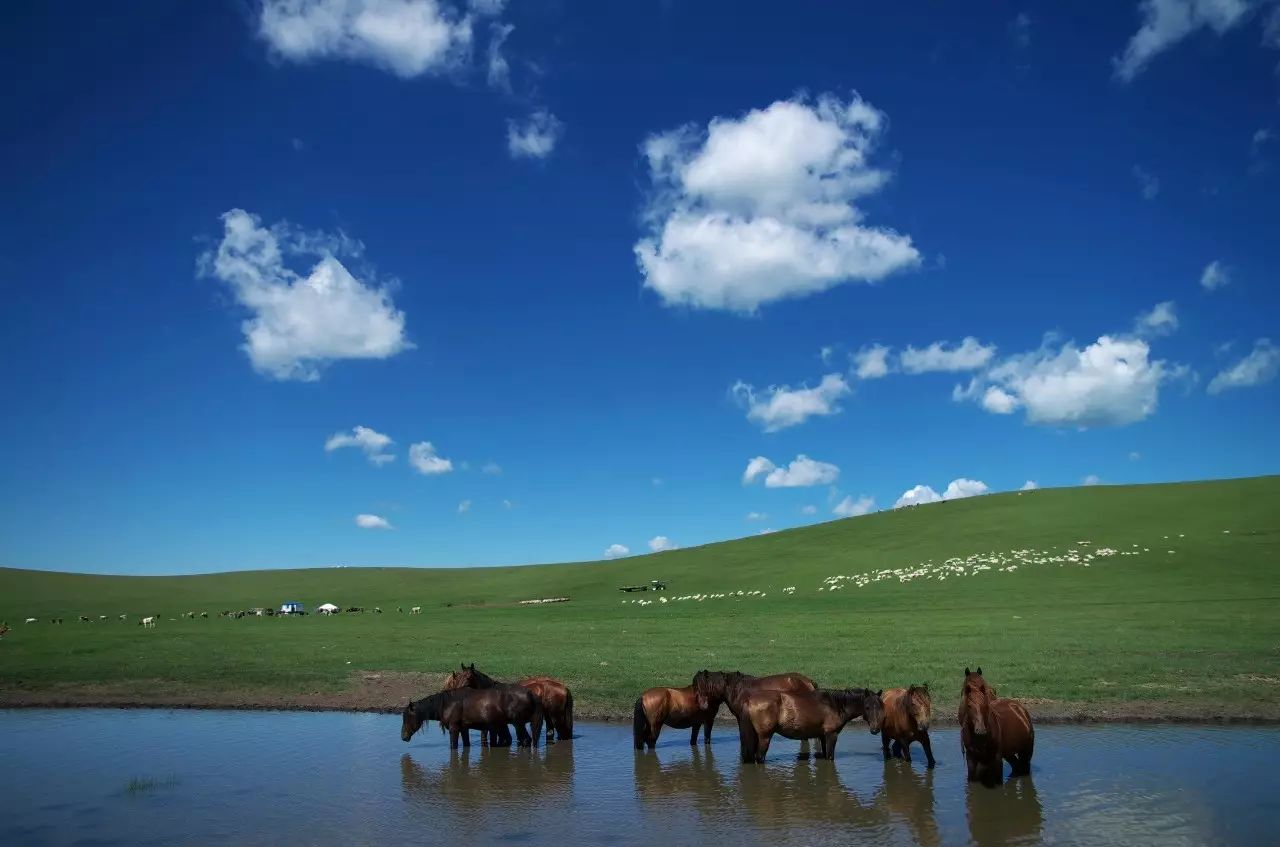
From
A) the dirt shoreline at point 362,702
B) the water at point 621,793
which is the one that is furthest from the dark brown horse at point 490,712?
the dirt shoreline at point 362,702

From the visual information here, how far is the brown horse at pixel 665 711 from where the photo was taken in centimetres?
1692

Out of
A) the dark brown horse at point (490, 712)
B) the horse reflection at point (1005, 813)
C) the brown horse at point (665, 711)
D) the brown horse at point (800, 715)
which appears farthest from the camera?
the dark brown horse at point (490, 712)

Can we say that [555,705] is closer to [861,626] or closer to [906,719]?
[906,719]

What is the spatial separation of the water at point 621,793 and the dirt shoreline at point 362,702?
3.63 feet

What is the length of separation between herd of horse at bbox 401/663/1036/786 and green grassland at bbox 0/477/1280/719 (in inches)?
171

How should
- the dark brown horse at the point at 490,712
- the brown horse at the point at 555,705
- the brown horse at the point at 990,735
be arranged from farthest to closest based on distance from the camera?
1. the brown horse at the point at 555,705
2. the dark brown horse at the point at 490,712
3. the brown horse at the point at 990,735

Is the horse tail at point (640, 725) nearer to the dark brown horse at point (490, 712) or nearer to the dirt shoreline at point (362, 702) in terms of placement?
the dark brown horse at point (490, 712)

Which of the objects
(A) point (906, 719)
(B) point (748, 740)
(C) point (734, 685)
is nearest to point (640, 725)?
(C) point (734, 685)

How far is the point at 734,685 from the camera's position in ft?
55.6

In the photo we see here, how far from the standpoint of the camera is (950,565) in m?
70.2

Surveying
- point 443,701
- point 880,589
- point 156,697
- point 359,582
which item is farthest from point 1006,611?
point 359,582

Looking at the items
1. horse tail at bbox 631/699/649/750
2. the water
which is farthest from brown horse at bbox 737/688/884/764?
horse tail at bbox 631/699/649/750

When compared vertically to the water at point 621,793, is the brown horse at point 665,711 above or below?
above

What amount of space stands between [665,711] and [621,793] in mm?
3327
